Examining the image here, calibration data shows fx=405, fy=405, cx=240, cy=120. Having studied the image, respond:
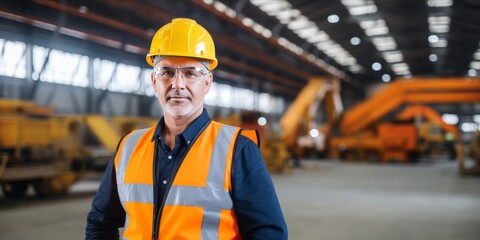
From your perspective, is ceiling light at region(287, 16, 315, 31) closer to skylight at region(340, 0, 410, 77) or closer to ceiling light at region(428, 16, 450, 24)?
skylight at region(340, 0, 410, 77)

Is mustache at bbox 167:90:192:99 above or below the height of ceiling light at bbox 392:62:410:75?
below

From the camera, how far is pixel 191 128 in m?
1.59

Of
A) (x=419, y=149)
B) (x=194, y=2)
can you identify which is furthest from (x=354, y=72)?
(x=194, y=2)

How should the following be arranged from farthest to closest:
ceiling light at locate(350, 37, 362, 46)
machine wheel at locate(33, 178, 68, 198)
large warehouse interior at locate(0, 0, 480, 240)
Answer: ceiling light at locate(350, 37, 362, 46) < machine wheel at locate(33, 178, 68, 198) < large warehouse interior at locate(0, 0, 480, 240)

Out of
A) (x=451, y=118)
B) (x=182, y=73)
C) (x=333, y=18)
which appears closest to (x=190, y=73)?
(x=182, y=73)

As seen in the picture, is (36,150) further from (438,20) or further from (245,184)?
(438,20)

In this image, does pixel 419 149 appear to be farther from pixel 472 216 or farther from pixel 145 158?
pixel 145 158

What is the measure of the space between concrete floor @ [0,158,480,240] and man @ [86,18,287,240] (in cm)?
352

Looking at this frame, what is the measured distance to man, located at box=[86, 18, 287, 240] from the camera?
4.76 ft

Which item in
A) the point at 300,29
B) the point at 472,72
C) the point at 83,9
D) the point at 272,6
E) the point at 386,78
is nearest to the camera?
the point at 83,9

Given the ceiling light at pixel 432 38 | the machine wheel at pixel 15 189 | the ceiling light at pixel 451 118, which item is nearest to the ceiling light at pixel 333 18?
the ceiling light at pixel 432 38

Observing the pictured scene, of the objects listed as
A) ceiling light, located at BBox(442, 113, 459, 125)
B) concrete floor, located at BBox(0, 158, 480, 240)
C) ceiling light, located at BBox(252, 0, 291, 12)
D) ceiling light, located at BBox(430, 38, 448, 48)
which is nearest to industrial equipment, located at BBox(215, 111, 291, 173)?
concrete floor, located at BBox(0, 158, 480, 240)

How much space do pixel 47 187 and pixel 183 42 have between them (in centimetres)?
734

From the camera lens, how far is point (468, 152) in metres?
13.6
